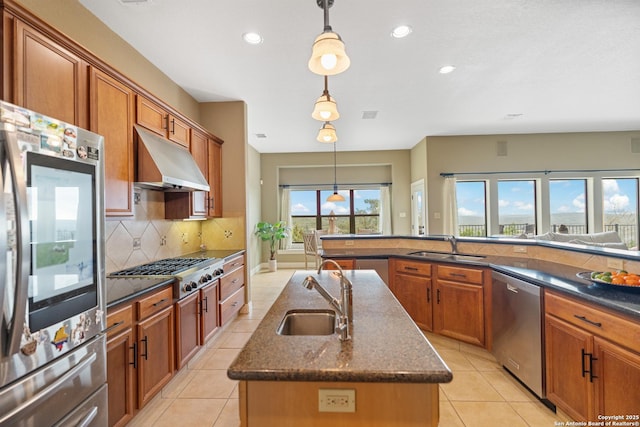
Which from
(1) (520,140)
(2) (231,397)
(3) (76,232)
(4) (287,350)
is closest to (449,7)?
(4) (287,350)

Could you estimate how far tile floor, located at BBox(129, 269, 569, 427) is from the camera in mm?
1913

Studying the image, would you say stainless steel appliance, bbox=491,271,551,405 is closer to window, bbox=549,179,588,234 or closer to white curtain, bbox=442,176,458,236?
white curtain, bbox=442,176,458,236

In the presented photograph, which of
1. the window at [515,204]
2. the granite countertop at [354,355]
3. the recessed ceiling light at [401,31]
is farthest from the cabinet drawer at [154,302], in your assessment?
the window at [515,204]

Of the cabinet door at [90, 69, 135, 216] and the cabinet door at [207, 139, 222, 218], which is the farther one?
the cabinet door at [207, 139, 222, 218]

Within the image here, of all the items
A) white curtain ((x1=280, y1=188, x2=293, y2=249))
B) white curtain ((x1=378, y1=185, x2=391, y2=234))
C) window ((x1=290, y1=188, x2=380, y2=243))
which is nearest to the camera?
white curtain ((x1=378, y1=185, x2=391, y2=234))

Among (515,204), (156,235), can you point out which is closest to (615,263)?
(156,235)

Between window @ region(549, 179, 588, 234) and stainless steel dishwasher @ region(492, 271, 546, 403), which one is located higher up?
window @ region(549, 179, 588, 234)

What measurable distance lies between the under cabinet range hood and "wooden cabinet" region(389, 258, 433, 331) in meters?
2.32

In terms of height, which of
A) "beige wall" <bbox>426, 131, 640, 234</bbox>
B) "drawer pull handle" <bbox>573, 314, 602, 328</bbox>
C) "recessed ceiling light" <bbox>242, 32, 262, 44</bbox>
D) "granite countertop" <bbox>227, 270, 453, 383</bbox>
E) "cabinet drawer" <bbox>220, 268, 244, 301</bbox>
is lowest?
"cabinet drawer" <bbox>220, 268, 244, 301</bbox>

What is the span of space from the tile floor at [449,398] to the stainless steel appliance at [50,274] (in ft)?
2.35

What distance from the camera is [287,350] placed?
39.9 inches

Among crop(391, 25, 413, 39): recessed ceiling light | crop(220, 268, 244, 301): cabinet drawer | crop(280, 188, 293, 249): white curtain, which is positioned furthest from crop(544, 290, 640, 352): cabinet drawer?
crop(280, 188, 293, 249): white curtain

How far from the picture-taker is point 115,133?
2.05 metres

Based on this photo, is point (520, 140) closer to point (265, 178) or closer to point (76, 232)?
point (265, 178)
